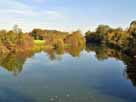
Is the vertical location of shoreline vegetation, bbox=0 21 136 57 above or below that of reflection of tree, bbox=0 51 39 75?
above

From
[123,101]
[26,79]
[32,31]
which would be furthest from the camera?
[32,31]

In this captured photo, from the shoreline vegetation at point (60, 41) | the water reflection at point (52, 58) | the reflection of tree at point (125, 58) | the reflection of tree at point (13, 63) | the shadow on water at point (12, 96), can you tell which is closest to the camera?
the shadow on water at point (12, 96)

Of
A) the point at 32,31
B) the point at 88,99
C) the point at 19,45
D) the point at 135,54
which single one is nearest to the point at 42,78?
the point at 88,99

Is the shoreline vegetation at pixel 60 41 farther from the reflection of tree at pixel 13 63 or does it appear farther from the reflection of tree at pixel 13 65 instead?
the reflection of tree at pixel 13 65

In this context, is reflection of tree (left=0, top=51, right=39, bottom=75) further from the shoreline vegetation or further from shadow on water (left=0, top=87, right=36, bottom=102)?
the shoreline vegetation

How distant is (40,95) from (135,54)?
25540mm

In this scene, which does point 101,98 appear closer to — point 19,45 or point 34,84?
point 34,84

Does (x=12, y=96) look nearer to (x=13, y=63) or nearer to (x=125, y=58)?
(x=13, y=63)

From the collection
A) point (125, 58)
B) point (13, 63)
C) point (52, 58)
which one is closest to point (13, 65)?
point (13, 63)

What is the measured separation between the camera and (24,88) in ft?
65.3

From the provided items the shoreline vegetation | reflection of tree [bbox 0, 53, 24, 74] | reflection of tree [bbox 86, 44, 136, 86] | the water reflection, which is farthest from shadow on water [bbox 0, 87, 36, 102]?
the shoreline vegetation

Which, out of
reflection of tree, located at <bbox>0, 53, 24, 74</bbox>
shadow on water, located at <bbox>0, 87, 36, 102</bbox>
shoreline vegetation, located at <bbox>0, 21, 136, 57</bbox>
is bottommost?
reflection of tree, located at <bbox>0, 53, 24, 74</bbox>

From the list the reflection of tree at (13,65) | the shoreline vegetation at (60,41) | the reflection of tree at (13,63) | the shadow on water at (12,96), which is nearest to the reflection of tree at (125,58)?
the shoreline vegetation at (60,41)

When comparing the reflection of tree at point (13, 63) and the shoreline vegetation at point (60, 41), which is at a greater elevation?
the shoreline vegetation at point (60, 41)
